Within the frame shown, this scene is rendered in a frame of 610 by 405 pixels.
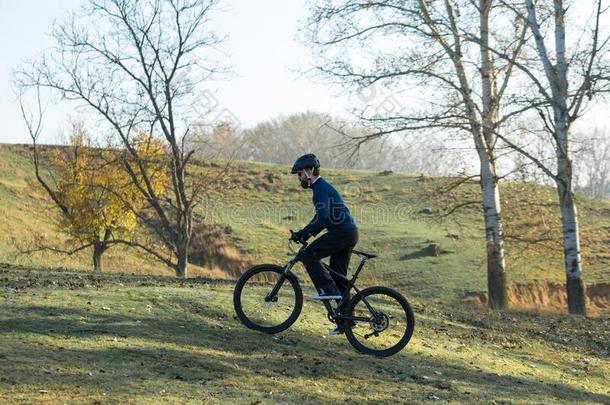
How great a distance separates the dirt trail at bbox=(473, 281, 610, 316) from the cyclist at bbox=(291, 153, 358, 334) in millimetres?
19996

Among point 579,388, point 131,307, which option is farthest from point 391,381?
point 131,307

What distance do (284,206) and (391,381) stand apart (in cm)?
4517

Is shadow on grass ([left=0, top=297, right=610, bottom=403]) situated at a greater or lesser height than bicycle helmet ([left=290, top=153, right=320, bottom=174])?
lesser

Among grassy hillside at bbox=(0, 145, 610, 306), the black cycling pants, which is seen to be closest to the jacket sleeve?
the black cycling pants

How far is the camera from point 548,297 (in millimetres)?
31047

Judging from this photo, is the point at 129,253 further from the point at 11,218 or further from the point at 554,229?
the point at 554,229

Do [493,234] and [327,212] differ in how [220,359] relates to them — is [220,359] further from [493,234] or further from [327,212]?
[493,234]

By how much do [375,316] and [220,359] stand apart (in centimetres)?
232

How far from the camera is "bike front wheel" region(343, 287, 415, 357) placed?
414 inches

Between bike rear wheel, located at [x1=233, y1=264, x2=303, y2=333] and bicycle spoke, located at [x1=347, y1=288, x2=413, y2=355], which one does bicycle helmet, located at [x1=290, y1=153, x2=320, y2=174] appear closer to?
bike rear wheel, located at [x1=233, y1=264, x2=303, y2=333]

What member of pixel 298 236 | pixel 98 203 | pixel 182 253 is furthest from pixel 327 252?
pixel 98 203

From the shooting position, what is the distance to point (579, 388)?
11.4m

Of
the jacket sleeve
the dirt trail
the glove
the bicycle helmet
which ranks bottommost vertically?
the dirt trail

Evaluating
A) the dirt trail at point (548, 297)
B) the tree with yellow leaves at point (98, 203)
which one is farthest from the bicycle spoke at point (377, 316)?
the tree with yellow leaves at point (98, 203)
